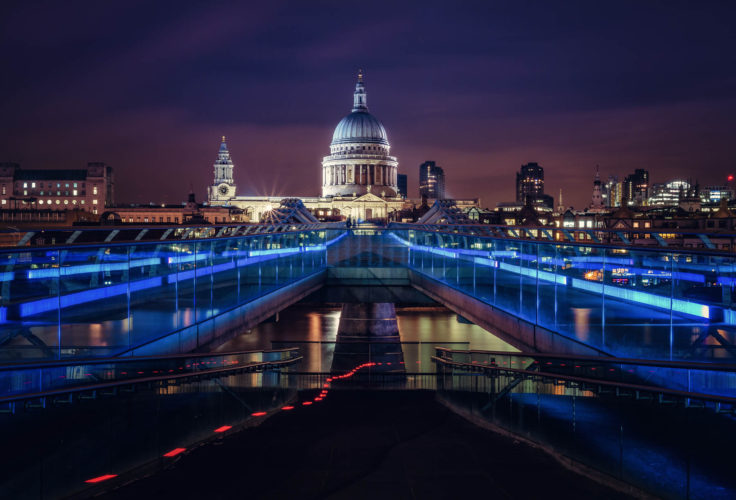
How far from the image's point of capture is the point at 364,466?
7598 millimetres

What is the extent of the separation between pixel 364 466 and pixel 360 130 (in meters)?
185

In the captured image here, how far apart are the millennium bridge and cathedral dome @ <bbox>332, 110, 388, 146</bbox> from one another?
178708 mm

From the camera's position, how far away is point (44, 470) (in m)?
6.36

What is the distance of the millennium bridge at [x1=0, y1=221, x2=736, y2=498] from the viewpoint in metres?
6.58

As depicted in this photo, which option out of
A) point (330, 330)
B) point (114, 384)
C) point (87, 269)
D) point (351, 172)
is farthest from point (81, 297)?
point (351, 172)

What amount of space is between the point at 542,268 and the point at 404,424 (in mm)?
3673

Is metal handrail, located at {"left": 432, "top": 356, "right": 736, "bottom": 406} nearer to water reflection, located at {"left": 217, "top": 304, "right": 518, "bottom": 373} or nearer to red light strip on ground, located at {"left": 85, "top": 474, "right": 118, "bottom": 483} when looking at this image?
Result: red light strip on ground, located at {"left": 85, "top": 474, "right": 118, "bottom": 483}

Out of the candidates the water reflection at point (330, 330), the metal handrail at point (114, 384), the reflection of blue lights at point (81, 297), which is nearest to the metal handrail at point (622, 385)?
the metal handrail at point (114, 384)

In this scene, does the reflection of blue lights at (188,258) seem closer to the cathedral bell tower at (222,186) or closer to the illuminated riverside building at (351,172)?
the illuminated riverside building at (351,172)

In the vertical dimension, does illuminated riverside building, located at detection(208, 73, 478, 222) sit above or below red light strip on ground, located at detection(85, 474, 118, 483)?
above

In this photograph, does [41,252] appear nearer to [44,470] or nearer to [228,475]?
[44,470]

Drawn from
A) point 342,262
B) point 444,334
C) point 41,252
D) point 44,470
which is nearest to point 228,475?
point 44,470

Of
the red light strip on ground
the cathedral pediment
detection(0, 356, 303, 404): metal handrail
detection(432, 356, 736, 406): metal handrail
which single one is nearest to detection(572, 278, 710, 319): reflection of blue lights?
detection(432, 356, 736, 406): metal handrail

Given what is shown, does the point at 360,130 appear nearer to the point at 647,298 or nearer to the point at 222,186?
the point at 222,186
